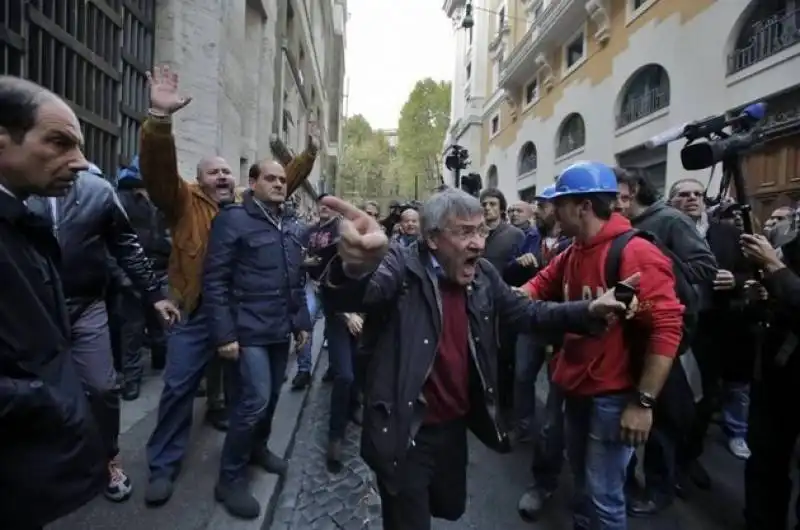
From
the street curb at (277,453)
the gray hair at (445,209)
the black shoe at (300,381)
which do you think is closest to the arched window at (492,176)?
the street curb at (277,453)

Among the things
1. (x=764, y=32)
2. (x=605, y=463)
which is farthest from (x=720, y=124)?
(x=764, y=32)

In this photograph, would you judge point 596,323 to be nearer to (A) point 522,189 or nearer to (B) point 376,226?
(B) point 376,226

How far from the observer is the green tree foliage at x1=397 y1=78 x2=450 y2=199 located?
5703 cm

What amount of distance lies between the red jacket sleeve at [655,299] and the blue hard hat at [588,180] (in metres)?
0.28

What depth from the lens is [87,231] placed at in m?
3.10

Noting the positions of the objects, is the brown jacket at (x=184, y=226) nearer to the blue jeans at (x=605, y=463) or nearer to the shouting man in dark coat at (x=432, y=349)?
the shouting man in dark coat at (x=432, y=349)

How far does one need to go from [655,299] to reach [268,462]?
8.71 ft

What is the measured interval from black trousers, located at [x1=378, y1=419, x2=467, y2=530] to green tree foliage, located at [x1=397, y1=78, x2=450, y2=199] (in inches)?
2137

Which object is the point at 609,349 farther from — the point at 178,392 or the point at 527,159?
the point at 527,159

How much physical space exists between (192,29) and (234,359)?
618 cm

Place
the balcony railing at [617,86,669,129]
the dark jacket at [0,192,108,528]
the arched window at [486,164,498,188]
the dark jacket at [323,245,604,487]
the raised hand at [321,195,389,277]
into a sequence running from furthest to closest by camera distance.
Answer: the arched window at [486,164,498,188]
the balcony railing at [617,86,669,129]
the dark jacket at [323,245,604,487]
the raised hand at [321,195,389,277]
the dark jacket at [0,192,108,528]

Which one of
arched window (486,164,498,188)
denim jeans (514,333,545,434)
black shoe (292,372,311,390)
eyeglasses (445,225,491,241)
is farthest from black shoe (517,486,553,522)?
arched window (486,164,498,188)

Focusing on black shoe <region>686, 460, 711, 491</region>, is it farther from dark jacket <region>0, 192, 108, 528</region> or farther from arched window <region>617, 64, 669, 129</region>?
arched window <region>617, 64, 669, 129</region>

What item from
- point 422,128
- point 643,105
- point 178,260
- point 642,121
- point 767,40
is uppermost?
point 422,128
